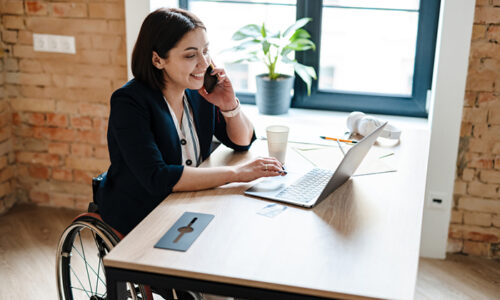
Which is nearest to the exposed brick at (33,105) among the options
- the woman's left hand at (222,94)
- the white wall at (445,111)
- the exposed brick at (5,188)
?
the exposed brick at (5,188)

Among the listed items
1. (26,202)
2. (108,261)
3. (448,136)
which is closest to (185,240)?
(108,261)

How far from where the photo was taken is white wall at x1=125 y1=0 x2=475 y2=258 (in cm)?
249

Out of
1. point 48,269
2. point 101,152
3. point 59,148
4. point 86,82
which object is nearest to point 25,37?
point 86,82

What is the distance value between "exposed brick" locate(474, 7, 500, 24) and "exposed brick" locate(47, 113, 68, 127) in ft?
7.43

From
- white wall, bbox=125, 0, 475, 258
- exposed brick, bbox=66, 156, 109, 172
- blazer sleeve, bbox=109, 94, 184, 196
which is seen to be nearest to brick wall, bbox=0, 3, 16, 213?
exposed brick, bbox=66, 156, 109, 172

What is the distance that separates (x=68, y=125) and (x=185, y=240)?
6.60ft

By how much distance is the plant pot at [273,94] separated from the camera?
9.30 ft

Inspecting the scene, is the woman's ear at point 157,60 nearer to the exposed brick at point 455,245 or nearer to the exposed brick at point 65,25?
the exposed brick at point 65,25

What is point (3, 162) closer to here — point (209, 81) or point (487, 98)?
point (209, 81)

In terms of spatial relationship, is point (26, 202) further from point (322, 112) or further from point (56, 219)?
point (322, 112)

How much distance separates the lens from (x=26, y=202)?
10.9ft

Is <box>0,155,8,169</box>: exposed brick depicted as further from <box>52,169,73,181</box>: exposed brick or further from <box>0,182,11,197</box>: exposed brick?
<box>52,169,73,181</box>: exposed brick

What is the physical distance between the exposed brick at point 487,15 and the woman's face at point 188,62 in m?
1.39

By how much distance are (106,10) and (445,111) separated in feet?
6.01
